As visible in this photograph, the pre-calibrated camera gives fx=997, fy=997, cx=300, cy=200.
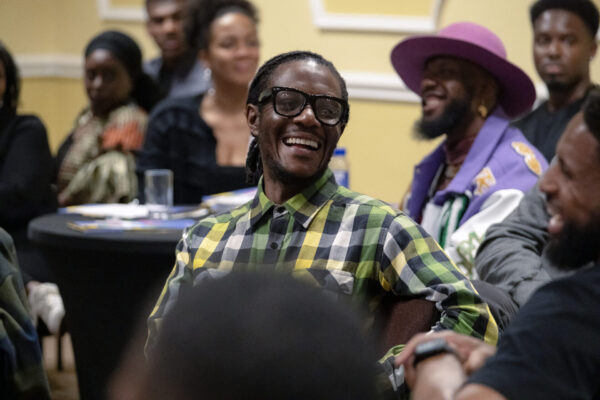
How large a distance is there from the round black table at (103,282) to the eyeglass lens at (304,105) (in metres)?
0.96

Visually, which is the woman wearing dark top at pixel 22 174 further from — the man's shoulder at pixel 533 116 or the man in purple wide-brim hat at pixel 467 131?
the man's shoulder at pixel 533 116

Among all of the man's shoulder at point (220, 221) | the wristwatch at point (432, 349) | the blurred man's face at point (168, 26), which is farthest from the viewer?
the blurred man's face at point (168, 26)

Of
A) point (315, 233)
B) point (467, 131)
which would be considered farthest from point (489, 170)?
point (315, 233)

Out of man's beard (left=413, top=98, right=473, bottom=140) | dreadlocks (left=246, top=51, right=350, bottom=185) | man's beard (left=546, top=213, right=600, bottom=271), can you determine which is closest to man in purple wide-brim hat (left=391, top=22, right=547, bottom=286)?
man's beard (left=413, top=98, right=473, bottom=140)

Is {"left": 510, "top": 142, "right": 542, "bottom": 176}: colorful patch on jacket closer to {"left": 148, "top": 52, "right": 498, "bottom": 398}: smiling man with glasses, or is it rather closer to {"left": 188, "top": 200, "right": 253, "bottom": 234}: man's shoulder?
{"left": 148, "top": 52, "right": 498, "bottom": 398}: smiling man with glasses

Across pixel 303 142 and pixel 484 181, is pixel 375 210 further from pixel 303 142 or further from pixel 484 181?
pixel 484 181

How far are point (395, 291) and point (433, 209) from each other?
118cm

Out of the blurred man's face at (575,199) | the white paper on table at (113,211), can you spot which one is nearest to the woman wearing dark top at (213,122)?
the white paper on table at (113,211)

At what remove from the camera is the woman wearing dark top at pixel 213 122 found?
3938mm

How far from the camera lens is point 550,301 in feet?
4.01

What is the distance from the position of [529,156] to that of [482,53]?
374 mm

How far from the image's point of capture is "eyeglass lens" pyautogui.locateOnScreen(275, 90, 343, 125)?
6.58 ft

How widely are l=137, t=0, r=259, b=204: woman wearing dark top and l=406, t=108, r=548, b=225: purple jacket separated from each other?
0.93 m

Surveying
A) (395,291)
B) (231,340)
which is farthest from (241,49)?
(231,340)
